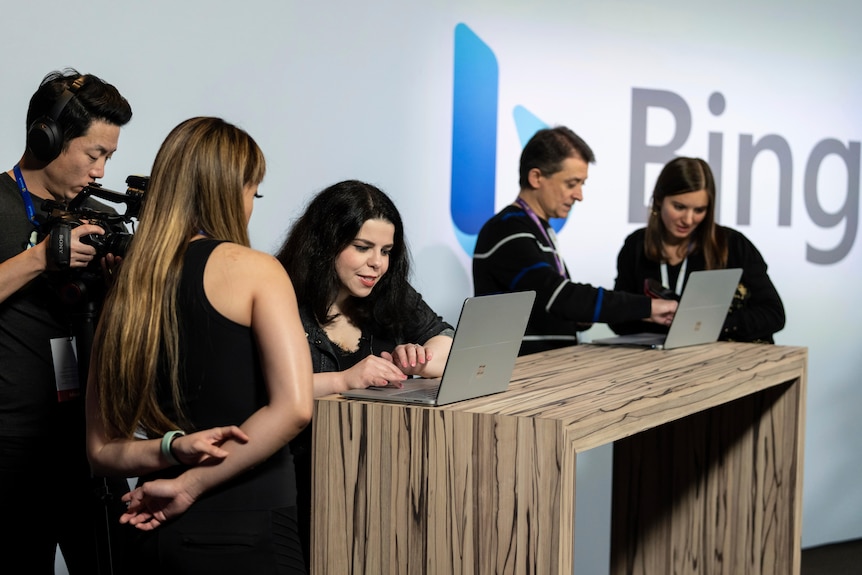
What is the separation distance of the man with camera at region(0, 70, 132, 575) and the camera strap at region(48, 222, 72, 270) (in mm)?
115

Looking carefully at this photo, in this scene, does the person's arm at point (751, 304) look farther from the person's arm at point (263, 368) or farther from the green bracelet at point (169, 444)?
the green bracelet at point (169, 444)

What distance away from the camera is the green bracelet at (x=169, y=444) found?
1.50m

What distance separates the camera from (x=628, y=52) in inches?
163

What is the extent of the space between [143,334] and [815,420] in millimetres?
4047

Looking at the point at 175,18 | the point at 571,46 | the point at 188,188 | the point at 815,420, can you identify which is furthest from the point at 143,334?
the point at 815,420

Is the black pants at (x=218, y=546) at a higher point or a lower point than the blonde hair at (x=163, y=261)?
lower

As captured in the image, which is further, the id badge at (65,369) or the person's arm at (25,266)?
the id badge at (65,369)

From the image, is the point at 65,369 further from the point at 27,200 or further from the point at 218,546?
the point at 218,546

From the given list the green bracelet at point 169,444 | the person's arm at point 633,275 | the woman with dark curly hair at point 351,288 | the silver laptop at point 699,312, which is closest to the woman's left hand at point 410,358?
the woman with dark curly hair at point 351,288

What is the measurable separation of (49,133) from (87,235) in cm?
27

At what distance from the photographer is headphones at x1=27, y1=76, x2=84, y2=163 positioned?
6.63 feet

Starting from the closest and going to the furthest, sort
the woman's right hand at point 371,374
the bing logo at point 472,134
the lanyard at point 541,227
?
the woman's right hand at point 371,374 < the lanyard at point 541,227 < the bing logo at point 472,134

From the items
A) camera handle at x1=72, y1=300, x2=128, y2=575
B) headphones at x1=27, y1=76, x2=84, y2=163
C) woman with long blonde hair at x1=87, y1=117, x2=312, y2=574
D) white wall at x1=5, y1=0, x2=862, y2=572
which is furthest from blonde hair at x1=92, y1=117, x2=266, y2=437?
white wall at x1=5, y1=0, x2=862, y2=572

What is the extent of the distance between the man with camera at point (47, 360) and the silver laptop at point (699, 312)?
4.77ft
